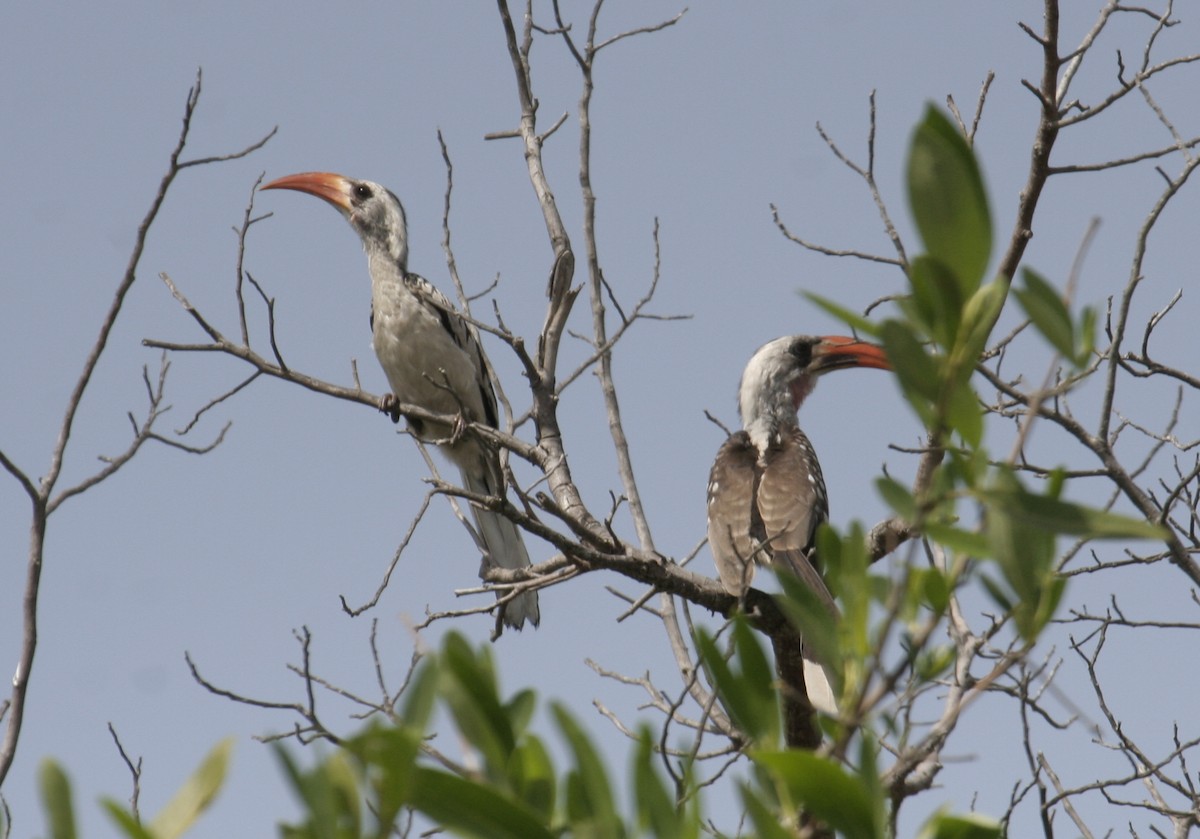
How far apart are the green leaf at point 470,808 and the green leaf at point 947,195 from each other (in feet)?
1.47

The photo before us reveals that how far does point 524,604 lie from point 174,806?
15.8 ft

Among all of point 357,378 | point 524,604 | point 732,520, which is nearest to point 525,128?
point 357,378

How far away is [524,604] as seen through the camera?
5629 millimetres

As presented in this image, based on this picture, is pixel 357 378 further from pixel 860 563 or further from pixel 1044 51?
pixel 860 563

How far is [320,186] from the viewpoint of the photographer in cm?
786

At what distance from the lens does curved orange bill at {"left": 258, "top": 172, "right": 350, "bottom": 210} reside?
7754 mm

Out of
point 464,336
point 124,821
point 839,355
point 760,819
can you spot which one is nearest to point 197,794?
point 124,821

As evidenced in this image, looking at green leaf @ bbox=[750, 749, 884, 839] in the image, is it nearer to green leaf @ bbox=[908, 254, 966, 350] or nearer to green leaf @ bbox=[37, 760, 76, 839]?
green leaf @ bbox=[908, 254, 966, 350]

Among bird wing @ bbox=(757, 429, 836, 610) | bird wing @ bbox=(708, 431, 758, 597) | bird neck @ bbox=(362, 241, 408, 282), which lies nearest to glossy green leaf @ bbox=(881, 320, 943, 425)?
bird wing @ bbox=(708, 431, 758, 597)

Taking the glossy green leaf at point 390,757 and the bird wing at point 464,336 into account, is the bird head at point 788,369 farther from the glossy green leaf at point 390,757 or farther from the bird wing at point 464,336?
the glossy green leaf at point 390,757

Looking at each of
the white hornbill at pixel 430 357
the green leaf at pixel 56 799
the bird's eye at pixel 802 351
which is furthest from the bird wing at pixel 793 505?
the green leaf at pixel 56 799

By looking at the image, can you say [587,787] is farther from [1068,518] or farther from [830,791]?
[1068,518]

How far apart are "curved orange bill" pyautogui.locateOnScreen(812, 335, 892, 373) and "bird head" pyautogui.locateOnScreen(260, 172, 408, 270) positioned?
272 centimetres

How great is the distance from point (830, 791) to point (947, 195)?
1.24ft
